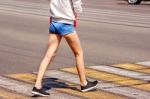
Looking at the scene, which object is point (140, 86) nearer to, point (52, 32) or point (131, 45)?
point (52, 32)

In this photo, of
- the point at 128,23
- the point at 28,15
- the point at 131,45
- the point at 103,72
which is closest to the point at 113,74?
the point at 103,72

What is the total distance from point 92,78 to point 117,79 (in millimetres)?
424

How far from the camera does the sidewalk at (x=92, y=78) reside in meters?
7.52

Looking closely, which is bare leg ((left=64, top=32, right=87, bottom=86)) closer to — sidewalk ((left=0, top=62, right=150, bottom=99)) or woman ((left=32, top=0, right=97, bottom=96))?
woman ((left=32, top=0, right=97, bottom=96))

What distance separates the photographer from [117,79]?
879cm

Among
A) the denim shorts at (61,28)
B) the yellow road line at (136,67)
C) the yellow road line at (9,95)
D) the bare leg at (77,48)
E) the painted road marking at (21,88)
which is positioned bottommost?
the yellow road line at (136,67)

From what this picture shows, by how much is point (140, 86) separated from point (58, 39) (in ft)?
5.13

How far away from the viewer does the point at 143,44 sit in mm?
13445

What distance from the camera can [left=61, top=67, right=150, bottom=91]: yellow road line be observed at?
8273 millimetres

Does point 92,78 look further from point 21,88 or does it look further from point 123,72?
point 21,88

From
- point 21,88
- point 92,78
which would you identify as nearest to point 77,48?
point 21,88

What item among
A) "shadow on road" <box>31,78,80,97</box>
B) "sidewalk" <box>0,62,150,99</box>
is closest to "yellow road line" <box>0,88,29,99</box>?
"sidewalk" <box>0,62,150,99</box>

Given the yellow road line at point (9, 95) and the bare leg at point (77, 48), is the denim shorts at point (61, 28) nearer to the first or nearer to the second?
the bare leg at point (77, 48)

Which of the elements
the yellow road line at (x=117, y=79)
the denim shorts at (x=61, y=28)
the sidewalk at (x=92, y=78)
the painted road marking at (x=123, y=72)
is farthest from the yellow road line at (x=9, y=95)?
the painted road marking at (x=123, y=72)
